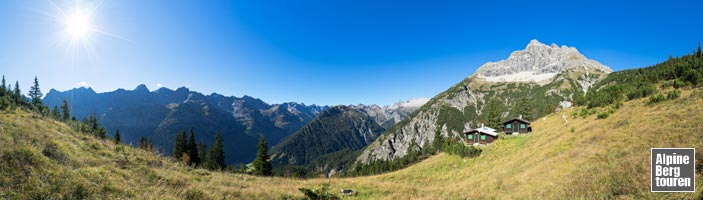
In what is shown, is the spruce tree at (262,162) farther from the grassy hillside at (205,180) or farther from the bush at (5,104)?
the grassy hillside at (205,180)

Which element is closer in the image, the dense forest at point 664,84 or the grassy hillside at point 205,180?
the grassy hillside at point 205,180

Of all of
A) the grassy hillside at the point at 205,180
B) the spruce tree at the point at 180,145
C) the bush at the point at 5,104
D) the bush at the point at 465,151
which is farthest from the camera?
the spruce tree at the point at 180,145

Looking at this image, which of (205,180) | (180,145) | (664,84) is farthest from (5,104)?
(664,84)

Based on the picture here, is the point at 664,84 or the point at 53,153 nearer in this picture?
the point at 53,153

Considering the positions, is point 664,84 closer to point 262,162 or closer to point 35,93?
point 262,162

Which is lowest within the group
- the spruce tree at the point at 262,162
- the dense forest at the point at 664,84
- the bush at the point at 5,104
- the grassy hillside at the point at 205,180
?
the spruce tree at the point at 262,162

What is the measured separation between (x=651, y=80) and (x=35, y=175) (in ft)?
252

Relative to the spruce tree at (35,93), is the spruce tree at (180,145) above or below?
below

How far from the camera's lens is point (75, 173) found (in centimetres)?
796

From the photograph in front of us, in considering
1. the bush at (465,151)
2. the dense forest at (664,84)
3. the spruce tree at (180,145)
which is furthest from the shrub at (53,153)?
the spruce tree at (180,145)

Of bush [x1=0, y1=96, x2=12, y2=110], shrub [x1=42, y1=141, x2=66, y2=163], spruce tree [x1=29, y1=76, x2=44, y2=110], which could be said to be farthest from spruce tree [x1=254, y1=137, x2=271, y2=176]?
spruce tree [x1=29, y1=76, x2=44, y2=110]

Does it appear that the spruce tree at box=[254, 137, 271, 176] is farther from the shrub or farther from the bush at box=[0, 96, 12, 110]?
the shrub

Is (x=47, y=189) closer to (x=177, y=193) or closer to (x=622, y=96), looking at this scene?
(x=177, y=193)

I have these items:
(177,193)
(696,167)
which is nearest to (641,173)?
(696,167)
